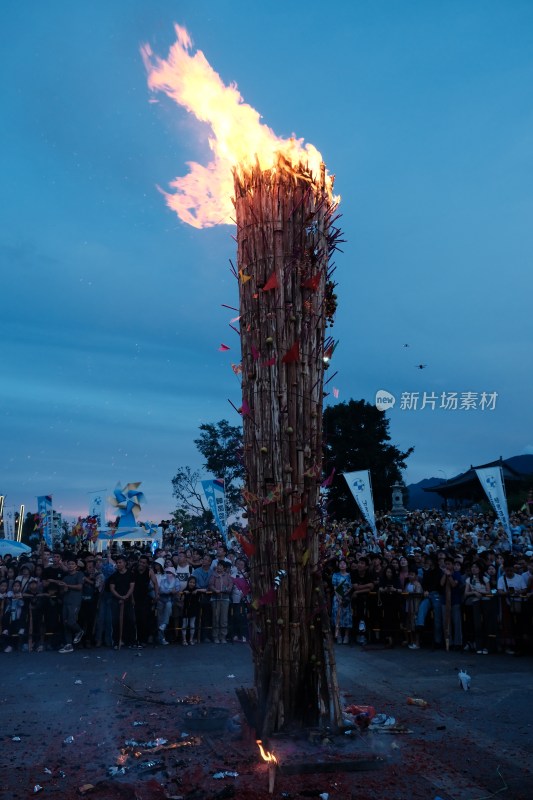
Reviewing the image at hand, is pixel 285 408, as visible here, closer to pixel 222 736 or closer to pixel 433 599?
pixel 222 736

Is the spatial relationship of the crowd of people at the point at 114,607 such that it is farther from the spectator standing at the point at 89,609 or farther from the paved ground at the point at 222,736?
the paved ground at the point at 222,736

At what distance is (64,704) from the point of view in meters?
7.22

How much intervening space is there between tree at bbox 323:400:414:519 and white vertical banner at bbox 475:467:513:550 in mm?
24329

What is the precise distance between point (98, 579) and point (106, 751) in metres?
8.41

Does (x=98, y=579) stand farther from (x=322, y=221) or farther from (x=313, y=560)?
(x=322, y=221)

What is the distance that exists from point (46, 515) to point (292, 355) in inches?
830

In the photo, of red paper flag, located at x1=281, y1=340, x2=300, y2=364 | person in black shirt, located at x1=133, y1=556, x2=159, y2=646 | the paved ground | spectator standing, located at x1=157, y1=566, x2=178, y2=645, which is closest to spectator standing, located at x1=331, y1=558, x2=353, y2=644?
the paved ground

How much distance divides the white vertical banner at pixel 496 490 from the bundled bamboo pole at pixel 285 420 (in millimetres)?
14033

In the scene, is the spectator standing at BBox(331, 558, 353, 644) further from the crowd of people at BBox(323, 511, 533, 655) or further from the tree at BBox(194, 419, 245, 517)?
the tree at BBox(194, 419, 245, 517)

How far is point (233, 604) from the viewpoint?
13.9m

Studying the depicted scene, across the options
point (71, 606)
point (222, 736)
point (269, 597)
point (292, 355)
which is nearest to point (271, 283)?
point (292, 355)

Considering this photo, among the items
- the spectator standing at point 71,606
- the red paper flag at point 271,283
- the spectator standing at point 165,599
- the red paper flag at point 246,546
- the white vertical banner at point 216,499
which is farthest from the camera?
the white vertical banner at point 216,499

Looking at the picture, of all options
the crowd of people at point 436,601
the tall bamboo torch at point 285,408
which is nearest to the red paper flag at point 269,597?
the tall bamboo torch at point 285,408

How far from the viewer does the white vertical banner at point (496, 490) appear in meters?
18.2
